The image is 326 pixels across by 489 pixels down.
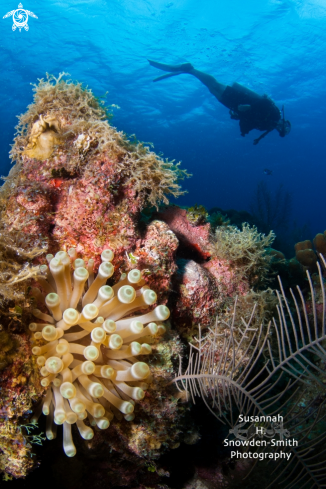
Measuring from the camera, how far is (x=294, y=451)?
1945 mm

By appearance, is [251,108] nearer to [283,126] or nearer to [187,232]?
[283,126]

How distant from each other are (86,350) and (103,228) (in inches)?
42.3

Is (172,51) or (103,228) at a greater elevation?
(172,51)

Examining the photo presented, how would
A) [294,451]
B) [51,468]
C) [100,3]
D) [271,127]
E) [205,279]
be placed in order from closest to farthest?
[294,451] < [51,468] < [205,279] < [271,127] < [100,3]

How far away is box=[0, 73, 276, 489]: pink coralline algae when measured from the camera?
2.09 m

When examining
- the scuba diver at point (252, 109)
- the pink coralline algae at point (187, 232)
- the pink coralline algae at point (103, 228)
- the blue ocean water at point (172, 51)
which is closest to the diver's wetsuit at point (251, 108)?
the scuba diver at point (252, 109)

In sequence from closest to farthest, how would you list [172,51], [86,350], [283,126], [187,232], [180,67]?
[86,350] → [187,232] → [283,126] → [180,67] → [172,51]

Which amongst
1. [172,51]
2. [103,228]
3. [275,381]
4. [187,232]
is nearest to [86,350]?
[103,228]

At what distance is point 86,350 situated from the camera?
166 centimetres

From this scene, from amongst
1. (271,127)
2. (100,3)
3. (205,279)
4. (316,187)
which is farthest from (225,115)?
(316,187)

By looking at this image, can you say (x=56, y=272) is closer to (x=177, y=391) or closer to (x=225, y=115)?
(x=177, y=391)

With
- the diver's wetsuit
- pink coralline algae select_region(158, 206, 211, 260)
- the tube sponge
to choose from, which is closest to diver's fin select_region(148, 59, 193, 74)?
the diver's wetsuit

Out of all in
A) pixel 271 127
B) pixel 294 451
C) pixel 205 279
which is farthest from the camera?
pixel 271 127

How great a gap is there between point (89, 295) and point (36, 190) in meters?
1.15
